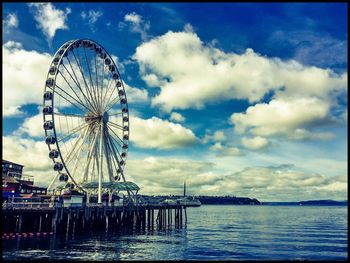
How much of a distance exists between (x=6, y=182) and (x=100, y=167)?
13352 millimetres

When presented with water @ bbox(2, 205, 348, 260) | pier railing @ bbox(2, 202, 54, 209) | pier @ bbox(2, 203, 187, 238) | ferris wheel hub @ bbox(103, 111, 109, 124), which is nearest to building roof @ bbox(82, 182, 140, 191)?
pier @ bbox(2, 203, 187, 238)

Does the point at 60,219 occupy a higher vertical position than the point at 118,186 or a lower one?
lower

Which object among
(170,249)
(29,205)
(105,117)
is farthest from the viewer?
(105,117)

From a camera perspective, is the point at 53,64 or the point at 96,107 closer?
the point at 53,64

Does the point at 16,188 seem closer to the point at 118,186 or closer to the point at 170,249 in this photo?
the point at 118,186

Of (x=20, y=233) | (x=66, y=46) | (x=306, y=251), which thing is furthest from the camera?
(x=66, y=46)

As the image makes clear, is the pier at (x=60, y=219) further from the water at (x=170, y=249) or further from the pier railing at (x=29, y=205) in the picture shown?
the water at (x=170, y=249)

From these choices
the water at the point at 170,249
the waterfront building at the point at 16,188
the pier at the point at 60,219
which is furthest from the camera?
the waterfront building at the point at 16,188

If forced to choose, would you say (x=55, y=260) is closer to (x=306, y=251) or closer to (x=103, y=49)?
(x=306, y=251)

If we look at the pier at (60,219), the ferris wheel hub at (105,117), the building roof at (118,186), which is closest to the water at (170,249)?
the pier at (60,219)

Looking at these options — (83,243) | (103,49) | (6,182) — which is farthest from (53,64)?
(83,243)

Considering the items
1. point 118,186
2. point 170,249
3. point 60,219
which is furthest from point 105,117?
point 170,249

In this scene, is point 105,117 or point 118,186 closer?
point 105,117

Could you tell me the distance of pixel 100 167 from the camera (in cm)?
5375
